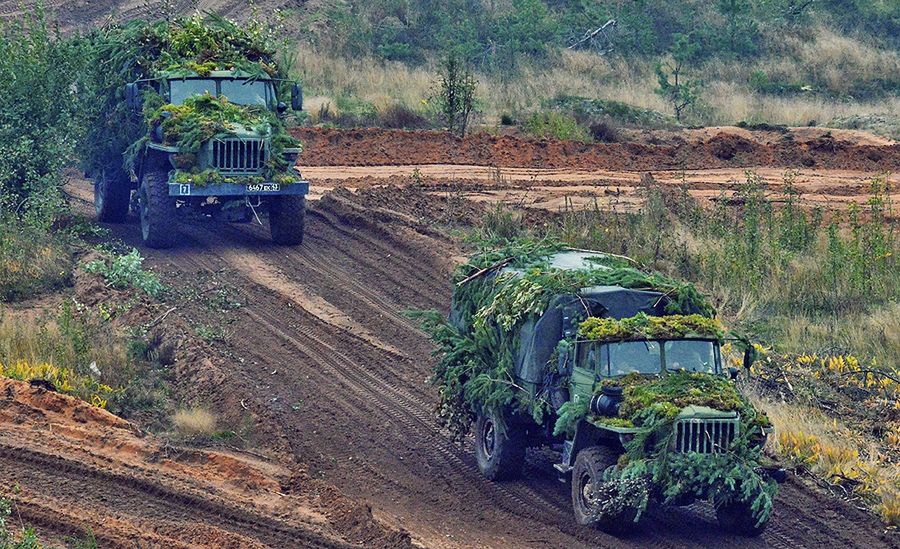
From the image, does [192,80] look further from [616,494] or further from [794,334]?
[616,494]

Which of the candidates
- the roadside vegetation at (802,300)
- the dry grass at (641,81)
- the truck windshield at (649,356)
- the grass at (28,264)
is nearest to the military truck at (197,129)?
the grass at (28,264)

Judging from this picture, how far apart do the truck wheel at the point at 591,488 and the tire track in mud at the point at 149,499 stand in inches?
76.3

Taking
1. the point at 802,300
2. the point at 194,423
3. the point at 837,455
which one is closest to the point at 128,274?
the point at 194,423

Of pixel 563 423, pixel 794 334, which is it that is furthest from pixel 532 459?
pixel 794 334

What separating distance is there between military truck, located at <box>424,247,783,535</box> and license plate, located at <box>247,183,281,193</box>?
284 inches

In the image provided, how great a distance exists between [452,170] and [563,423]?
1739 cm

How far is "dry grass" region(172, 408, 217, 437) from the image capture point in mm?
12672

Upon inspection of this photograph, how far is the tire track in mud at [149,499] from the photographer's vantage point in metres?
10.4

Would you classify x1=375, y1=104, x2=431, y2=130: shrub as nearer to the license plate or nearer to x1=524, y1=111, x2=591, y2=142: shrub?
x1=524, y1=111, x2=591, y2=142: shrub

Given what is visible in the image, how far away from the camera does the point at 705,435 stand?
10.3 m

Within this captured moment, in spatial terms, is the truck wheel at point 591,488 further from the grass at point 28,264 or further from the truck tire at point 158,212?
the truck tire at point 158,212

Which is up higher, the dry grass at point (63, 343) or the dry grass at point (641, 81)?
the dry grass at point (641, 81)

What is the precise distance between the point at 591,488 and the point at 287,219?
424 inches

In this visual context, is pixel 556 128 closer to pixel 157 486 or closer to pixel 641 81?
pixel 641 81
